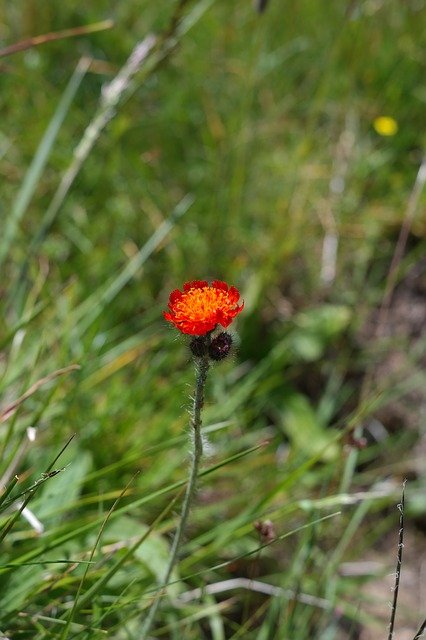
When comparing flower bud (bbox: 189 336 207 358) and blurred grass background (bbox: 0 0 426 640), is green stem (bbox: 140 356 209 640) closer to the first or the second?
flower bud (bbox: 189 336 207 358)

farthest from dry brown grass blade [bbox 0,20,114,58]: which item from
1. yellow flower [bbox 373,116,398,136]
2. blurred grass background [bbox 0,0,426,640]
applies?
yellow flower [bbox 373,116,398,136]

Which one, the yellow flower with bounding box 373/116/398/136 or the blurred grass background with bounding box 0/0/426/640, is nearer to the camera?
the blurred grass background with bounding box 0/0/426/640

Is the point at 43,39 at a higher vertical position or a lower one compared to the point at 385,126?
higher

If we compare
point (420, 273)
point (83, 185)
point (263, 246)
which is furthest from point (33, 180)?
point (420, 273)

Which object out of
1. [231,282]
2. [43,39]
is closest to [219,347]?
[43,39]

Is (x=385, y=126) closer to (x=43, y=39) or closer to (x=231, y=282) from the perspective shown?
(x=231, y=282)

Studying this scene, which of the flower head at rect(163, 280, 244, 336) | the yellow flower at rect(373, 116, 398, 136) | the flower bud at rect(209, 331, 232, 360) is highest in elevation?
the flower head at rect(163, 280, 244, 336)

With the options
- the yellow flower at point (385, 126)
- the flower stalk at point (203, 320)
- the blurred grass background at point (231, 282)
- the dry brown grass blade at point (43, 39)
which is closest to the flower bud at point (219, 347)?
the flower stalk at point (203, 320)
